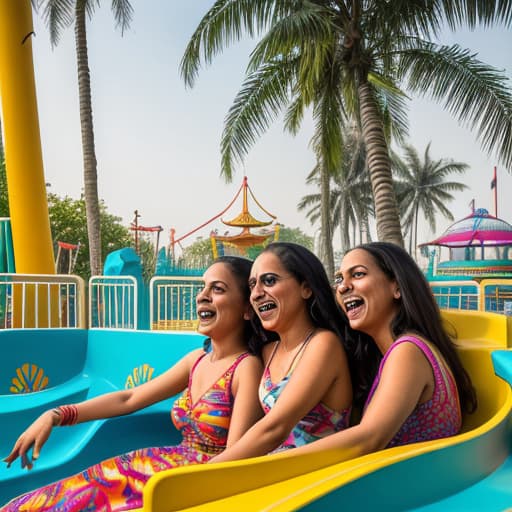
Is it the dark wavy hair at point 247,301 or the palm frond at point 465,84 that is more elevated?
the palm frond at point 465,84

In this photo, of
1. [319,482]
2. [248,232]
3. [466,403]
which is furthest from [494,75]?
[248,232]

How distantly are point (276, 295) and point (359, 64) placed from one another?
760cm

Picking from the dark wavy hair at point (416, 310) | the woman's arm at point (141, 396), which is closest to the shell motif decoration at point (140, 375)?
the woman's arm at point (141, 396)

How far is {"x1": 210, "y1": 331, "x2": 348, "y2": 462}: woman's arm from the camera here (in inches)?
52.1

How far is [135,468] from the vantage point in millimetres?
1700

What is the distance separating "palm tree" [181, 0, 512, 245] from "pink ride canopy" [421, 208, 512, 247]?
12.9 metres

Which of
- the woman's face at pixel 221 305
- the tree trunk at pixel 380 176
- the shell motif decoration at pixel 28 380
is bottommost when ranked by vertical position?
the shell motif decoration at pixel 28 380

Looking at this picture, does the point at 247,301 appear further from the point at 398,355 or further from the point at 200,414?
the point at 398,355

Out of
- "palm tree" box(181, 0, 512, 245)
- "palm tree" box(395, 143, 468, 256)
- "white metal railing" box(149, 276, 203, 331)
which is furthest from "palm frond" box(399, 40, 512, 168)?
"palm tree" box(395, 143, 468, 256)

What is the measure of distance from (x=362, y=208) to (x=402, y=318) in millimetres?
31462

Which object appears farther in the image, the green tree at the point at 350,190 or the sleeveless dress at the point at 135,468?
the green tree at the point at 350,190

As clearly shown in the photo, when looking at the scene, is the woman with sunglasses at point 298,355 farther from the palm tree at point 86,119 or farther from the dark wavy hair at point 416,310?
the palm tree at point 86,119

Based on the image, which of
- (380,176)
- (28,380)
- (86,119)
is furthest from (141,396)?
(86,119)

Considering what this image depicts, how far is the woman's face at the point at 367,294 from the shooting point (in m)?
1.46
